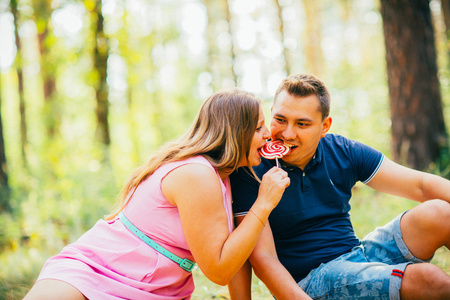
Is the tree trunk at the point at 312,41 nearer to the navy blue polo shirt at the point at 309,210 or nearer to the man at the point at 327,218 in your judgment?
the man at the point at 327,218

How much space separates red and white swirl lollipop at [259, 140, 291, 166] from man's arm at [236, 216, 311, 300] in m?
0.48

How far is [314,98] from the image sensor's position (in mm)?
2871

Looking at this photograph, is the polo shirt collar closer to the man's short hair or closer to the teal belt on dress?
the man's short hair

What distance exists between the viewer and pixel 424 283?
213 cm

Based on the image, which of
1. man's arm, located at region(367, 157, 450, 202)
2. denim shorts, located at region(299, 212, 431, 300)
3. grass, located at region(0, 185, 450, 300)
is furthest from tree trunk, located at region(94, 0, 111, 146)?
denim shorts, located at region(299, 212, 431, 300)

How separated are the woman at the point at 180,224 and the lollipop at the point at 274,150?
5 cm

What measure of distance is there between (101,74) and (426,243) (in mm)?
9262

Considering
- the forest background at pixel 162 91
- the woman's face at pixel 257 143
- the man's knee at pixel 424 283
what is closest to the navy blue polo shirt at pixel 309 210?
the woman's face at pixel 257 143

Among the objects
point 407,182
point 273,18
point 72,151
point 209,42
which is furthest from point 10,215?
point 273,18

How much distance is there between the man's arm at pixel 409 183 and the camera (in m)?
2.77

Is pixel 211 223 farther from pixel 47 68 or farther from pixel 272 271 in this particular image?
pixel 47 68

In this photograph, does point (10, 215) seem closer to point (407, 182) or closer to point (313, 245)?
point (313, 245)

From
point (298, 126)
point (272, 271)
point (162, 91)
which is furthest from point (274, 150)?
point (162, 91)

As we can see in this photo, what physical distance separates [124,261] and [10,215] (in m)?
6.38
